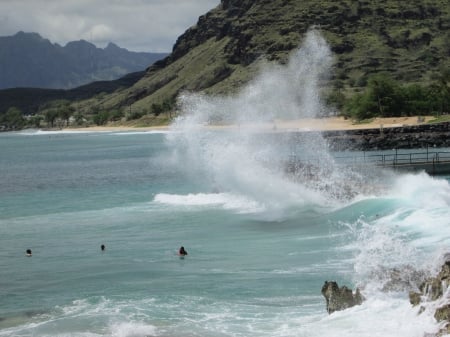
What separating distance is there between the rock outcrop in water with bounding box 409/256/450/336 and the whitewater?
0.90 ft

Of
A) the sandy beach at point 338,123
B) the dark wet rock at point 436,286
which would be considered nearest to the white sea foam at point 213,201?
the dark wet rock at point 436,286

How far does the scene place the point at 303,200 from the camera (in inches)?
1976

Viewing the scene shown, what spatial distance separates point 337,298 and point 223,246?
1483 centimetres

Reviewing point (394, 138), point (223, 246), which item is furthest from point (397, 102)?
point (223, 246)

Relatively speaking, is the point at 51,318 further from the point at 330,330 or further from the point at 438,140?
the point at 438,140

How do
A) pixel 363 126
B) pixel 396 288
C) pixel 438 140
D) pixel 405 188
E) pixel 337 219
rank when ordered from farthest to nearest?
pixel 363 126 < pixel 438 140 < pixel 405 188 < pixel 337 219 < pixel 396 288

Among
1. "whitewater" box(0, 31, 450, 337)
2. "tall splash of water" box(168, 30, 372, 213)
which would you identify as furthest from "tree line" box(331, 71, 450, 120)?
"whitewater" box(0, 31, 450, 337)

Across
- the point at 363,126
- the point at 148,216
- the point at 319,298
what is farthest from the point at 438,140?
the point at 319,298

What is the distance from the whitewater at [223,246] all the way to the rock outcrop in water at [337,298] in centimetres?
22

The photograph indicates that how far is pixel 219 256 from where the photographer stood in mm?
35656

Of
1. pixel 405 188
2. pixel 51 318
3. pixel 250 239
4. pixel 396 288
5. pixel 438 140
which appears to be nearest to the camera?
pixel 396 288

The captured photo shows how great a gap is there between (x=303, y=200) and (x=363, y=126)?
7461cm

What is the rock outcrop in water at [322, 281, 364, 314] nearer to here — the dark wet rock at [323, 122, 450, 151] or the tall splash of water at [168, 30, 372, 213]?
the tall splash of water at [168, 30, 372, 213]

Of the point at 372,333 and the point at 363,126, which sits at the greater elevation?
the point at 363,126
